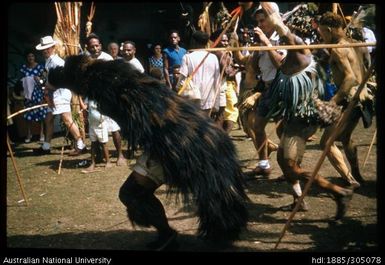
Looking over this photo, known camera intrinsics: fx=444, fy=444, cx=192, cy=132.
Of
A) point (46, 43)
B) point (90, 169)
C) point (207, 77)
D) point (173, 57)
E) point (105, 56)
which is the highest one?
point (46, 43)

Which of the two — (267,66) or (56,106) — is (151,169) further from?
(56,106)

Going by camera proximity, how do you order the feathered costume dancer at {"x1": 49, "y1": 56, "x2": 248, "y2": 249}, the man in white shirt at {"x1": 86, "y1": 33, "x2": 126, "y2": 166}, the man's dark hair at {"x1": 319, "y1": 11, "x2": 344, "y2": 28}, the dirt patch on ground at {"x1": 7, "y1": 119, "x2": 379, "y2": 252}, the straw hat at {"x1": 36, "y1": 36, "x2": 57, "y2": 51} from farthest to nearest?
the straw hat at {"x1": 36, "y1": 36, "x2": 57, "y2": 51}
the man in white shirt at {"x1": 86, "y1": 33, "x2": 126, "y2": 166}
the man's dark hair at {"x1": 319, "y1": 11, "x2": 344, "y2": 28}
the dirt patch on ground at {"x1": 7, "y1": 119, "x2": 379, "y2": 252}
the feathered costume dancer at {"x1": 49, "y1": 56, "x2": 248, "y2": 249}

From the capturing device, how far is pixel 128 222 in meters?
4.75

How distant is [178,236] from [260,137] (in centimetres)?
214

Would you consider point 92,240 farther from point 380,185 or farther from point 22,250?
point 380,185

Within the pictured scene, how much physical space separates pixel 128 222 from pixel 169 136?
1.57 m

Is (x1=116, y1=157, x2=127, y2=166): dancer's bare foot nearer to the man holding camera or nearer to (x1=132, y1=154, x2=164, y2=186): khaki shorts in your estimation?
the man holding camera

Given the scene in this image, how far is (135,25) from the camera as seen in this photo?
476 inches

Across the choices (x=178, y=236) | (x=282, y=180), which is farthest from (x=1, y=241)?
(x=282, y=180)

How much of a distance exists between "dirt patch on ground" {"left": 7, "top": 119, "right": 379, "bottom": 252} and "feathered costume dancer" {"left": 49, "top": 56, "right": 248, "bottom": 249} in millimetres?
426

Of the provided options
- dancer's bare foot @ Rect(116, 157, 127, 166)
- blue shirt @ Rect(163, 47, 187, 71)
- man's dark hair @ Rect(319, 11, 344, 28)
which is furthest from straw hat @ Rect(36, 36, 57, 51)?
man's dark hair @ Rect(319, 11, 344, 28)

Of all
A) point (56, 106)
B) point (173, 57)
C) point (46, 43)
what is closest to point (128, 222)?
point (56, 106)

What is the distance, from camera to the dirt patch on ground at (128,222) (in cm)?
418

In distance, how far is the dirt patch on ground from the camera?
13.7 feet
